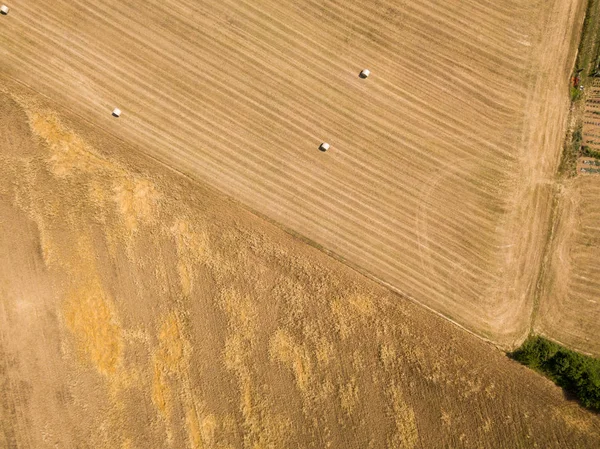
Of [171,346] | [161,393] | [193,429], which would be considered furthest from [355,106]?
[193,429]

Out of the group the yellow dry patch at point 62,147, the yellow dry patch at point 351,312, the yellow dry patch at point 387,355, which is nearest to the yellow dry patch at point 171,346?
the yellow dry patch at point 351,312

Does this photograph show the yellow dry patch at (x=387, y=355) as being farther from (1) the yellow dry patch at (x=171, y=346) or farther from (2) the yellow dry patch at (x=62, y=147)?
(2) the yellow dry patch at (x=62, y=147)

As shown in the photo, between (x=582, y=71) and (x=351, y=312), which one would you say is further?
(x=582, y=71)

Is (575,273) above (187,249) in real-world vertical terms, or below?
above

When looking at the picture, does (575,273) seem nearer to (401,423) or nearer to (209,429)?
(401,423)

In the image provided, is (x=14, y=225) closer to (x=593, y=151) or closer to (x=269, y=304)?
(x=269, y=304)

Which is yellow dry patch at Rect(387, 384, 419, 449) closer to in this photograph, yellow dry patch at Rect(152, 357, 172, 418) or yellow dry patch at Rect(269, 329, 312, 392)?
yellow dry patch at Rect(269, 329, 312, 392)

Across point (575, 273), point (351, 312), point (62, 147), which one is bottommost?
point (351, 312)
